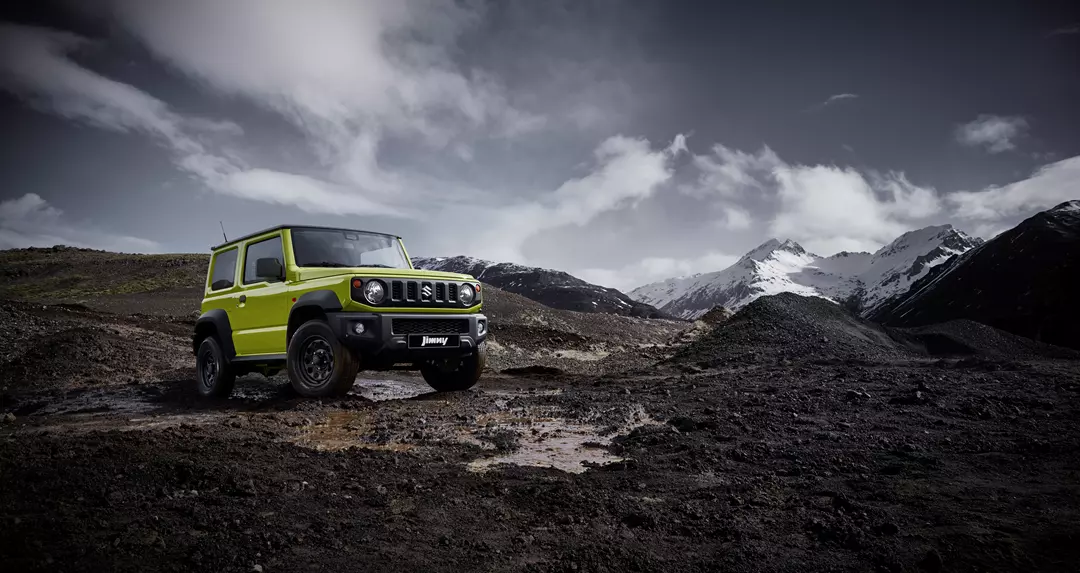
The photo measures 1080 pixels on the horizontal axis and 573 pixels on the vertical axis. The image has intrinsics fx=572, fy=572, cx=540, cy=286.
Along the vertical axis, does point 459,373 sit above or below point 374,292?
below

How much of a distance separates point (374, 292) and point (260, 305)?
7.16 feet

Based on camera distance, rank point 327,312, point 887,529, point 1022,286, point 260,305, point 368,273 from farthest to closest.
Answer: point 1022,286
point 260,305
point 368,273
point 327,312
point 887,529

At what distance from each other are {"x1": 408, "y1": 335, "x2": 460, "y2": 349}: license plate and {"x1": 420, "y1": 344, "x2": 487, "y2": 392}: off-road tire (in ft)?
3.74

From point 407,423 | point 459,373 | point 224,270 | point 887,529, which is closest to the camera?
point 887,529

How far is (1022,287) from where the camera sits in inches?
3428

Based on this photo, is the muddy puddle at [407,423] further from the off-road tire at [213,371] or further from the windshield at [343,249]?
the windshield at [343,249]

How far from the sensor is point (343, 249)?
8750mm

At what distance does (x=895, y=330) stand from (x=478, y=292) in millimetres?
22322

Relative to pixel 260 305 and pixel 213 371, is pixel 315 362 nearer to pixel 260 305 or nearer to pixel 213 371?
pixel 260 305

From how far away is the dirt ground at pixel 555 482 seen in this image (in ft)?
9.78

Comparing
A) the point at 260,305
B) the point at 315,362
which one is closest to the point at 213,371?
the point at 260,305

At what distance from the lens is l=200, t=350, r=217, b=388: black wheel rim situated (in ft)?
30.8

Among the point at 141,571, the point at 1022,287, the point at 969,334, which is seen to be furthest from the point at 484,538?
the point at 1022,287

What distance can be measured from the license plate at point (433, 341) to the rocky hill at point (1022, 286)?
49.8 m
